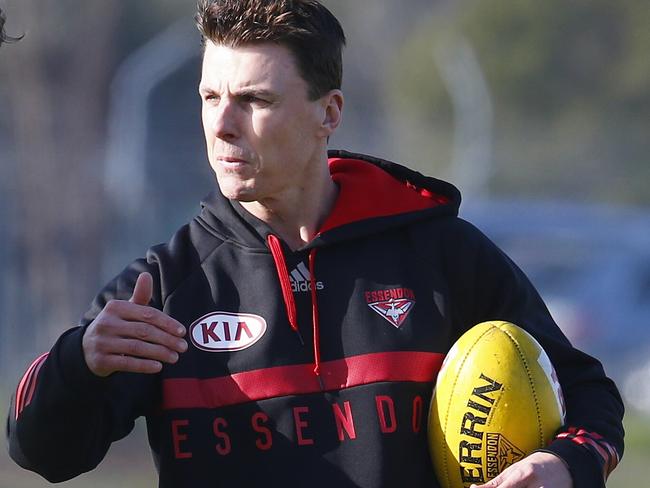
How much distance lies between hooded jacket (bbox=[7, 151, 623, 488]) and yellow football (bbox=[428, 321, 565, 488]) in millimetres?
63

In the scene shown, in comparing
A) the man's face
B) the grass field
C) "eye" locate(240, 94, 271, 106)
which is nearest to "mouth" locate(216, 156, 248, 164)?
the man's face

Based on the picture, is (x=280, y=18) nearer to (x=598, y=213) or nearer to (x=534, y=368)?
(x=534, y=368)

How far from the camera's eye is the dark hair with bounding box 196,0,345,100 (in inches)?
132

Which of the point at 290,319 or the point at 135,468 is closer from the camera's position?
the point at 290,319

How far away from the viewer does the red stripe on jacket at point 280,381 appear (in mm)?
3221

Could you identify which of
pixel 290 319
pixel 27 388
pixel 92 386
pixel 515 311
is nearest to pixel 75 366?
pixel 92 386

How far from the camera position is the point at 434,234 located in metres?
3.48

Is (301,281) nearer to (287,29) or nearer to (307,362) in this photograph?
(307,362)

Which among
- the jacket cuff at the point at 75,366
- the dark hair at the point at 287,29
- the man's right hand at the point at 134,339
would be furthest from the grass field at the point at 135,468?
the man's right hand at the point at 134,339

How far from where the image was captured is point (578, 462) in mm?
3133

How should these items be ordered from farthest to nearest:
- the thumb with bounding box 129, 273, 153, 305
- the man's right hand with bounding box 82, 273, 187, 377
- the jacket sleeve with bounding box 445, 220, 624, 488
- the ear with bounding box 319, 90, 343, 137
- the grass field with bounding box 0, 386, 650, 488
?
1. the grass field with bounding box 0, 386, 650, 488
2. the ear with bounding box 319, 90, 343, 137
3. the jacket sleeve with bounding box 445, 220, 624, 488
4. the thumb with bounding box 129, 273, 153, 305
5. the man's right hand with bounding box 82, 273, 187, 377

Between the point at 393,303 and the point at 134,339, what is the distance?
739mm

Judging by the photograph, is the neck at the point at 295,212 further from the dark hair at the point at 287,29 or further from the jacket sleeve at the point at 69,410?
the jacket sleeve at the point at 69,410

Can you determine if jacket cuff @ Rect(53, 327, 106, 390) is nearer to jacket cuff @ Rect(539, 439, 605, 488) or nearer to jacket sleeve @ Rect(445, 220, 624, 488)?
jacket sleeve @ Rect(445, 220, 624, 488)
